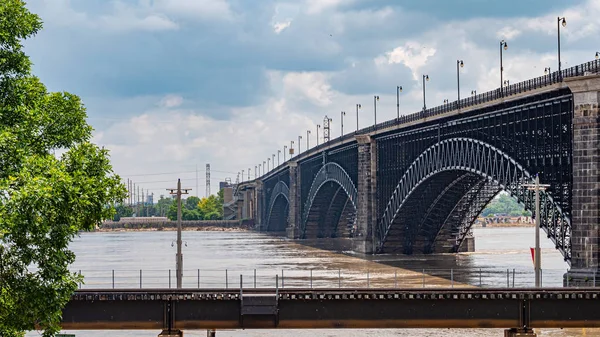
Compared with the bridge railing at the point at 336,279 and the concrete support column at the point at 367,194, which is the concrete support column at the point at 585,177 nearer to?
the bridge railing at the point at 336,279

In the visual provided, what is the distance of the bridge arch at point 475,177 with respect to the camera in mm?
68375

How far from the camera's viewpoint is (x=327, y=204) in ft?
566

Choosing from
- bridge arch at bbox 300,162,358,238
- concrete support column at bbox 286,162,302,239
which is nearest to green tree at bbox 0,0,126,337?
bridge arch at bbox 300,162,358,238

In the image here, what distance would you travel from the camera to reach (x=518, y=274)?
81.8 m

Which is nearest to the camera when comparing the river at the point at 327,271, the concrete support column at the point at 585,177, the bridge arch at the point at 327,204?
the river at the point at 327,271

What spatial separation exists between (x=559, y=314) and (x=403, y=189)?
69816 millimetres

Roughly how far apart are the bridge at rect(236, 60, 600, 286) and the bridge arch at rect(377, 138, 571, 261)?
Result: 106mm

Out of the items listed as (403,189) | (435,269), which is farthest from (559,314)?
(403,189)

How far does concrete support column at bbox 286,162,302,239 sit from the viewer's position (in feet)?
601

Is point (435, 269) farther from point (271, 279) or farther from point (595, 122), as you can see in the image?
point (595, 122)

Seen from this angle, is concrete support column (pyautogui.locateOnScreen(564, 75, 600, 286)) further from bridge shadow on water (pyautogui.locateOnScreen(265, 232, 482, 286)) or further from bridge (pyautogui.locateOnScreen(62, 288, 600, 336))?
bridge (pyautogui.locateOnScreen(62, 288, 600, 336))

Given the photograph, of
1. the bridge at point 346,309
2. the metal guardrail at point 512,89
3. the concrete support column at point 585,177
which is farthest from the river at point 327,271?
the metal guardrail at point 512,89

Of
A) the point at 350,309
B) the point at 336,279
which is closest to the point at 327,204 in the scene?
the point at 336,279

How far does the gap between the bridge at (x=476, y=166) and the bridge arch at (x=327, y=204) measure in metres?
0.78
